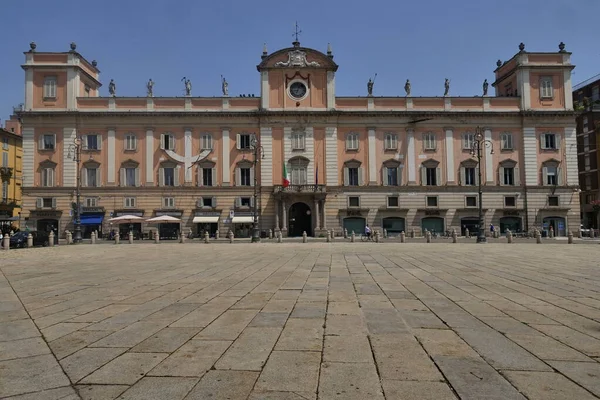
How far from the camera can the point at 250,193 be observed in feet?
145

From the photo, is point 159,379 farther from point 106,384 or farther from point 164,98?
point 164,98

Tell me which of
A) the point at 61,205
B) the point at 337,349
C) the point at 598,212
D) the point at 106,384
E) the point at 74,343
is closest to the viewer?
the point at 106,384

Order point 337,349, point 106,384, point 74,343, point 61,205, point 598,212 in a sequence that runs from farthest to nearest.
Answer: point 598,212 < point 61,205 < point 74,343 < point 337,349 < point 106,384

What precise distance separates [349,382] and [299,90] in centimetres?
4311

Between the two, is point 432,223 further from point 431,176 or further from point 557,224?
point 557,224

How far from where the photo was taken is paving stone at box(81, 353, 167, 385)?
13.1 ft

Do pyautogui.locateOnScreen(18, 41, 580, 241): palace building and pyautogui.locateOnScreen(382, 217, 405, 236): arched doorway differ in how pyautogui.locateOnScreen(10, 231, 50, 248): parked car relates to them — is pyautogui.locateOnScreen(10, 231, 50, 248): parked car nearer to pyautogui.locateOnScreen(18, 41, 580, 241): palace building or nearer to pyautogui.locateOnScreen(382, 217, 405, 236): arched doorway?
pyautogui.locateOnScreen(18, 41, 580, 241): palace building

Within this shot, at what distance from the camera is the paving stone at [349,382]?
3.61 meters

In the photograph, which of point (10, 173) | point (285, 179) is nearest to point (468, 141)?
point (285, 179)

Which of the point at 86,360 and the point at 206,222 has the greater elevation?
the point at 206,222

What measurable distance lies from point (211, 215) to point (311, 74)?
56.6 ft

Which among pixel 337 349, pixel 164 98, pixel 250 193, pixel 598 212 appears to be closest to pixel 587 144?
pixel 598 212

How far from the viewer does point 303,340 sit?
205 inches

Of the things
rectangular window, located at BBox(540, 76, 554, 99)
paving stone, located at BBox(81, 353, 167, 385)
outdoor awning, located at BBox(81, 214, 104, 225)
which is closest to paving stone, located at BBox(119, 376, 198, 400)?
paving stone, located at BBox(81, 353, 167, 385)
